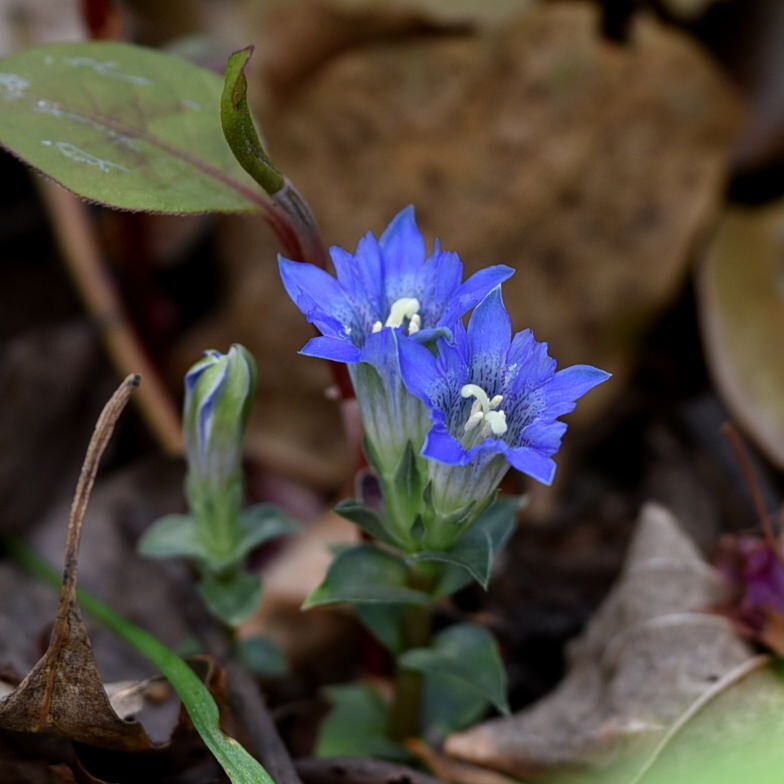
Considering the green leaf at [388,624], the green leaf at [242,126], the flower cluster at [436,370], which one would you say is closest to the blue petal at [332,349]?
the flower cluster at [436,370]

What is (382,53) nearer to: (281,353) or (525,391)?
(281,353)

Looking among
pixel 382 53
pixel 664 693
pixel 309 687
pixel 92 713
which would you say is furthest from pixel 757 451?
pixel 92 713

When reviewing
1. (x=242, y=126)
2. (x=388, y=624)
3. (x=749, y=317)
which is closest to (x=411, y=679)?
(x=388, y=624)

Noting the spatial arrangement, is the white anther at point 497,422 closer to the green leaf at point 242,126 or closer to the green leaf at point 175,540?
the green leaf at point 242,126

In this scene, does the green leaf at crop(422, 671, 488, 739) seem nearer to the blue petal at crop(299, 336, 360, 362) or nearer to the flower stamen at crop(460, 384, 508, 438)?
the flower stamen at crop(460, 384, 508, 438)

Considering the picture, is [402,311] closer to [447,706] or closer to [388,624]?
[388,624]

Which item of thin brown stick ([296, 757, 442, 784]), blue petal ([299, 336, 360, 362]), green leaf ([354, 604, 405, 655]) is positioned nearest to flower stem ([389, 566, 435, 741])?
green leaf ([354, 604, 405, 655])
